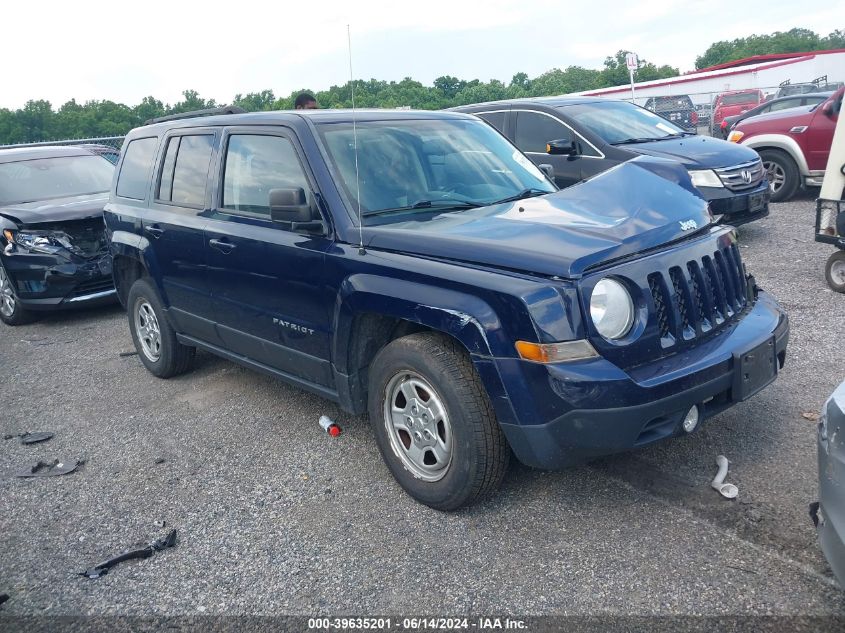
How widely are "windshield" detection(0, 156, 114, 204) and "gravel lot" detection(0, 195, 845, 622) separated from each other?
13.9 feet

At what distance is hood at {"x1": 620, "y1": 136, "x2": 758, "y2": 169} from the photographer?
795cm

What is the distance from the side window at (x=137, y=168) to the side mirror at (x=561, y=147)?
13.9 ft

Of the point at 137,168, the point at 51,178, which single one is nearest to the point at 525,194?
the point at 137,168

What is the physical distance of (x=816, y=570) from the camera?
2.80m

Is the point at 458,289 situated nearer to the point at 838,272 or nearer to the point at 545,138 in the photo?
the point at 838,272

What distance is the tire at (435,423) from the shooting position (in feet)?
10.4

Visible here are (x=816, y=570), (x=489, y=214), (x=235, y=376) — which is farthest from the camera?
(x=235, y=376)

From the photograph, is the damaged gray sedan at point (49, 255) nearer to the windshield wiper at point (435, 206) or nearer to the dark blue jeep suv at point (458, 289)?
the dark blue jeep suv at point (458, 289)

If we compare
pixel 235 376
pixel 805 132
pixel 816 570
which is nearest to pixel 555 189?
pixel 816 570

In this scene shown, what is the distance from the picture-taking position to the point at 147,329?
5.86 m

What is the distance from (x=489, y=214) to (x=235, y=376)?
2.91 m

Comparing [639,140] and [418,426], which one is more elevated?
[639,140]

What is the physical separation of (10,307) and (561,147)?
629cm

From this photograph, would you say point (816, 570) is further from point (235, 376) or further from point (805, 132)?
point (805, 132)
